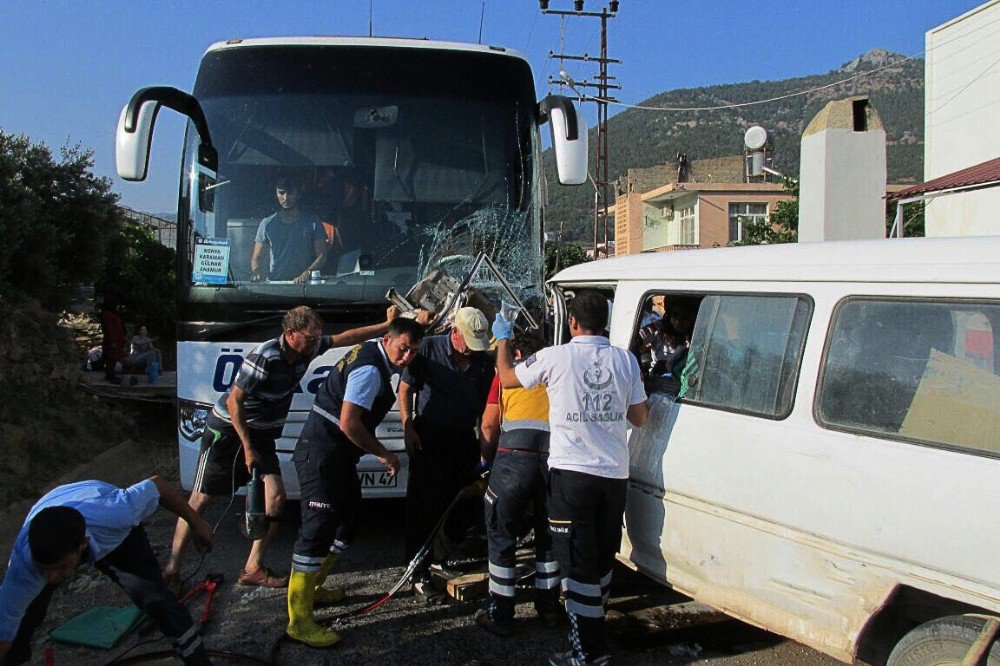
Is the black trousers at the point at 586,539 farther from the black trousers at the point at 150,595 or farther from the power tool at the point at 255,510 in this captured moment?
the power tool at the point at 255,510

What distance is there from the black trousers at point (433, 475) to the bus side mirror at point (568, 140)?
1.82 metres

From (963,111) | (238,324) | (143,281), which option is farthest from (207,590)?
(963,111)

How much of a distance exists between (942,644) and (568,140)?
3.58m

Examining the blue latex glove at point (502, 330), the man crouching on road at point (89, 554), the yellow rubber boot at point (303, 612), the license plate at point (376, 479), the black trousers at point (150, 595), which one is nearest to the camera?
the man crouching on road at point (89, 554)

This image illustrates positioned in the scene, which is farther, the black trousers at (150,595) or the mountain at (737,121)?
the mountain at (737,121)

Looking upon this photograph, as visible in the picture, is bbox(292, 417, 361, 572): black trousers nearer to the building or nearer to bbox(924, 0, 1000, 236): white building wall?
bbox(924, 0, 1000, 236): white building wall

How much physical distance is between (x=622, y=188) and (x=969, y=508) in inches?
2350

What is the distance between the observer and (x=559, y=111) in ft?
17.1

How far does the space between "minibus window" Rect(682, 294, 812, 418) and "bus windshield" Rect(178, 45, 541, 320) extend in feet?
6.68

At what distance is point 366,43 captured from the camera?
5480 millimetres

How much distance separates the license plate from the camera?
5.06 meters

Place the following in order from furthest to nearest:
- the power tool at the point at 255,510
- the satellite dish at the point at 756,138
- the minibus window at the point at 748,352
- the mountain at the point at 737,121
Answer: the mountain at the point at 737,121 < the satellite dish at the point at 756,138 < the power tool at the point at 255,510 < the minibus window at the point at 748,352

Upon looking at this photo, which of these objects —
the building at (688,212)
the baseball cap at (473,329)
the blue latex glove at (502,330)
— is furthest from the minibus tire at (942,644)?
the building at (688,212)

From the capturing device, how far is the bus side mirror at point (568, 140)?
5.15m
